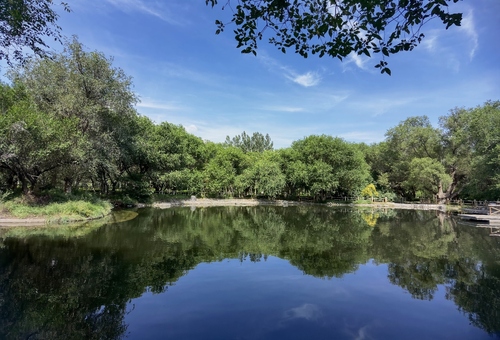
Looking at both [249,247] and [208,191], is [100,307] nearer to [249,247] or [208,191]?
[249,247]

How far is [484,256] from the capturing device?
1280 centimetres

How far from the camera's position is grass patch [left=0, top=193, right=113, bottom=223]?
19392 millimetres

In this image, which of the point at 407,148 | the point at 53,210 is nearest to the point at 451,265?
the point at 53,210

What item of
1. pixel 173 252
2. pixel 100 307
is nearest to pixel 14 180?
pixel 173 252

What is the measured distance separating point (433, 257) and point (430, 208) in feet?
101

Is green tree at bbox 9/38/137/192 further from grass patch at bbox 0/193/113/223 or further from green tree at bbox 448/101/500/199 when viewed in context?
green tree at bbox 448/101/500/199

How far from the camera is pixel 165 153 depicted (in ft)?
135

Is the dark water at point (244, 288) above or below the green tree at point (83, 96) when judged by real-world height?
below

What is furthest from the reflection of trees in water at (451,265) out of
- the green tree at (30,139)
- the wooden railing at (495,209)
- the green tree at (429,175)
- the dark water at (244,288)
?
the green tree at (429,175)

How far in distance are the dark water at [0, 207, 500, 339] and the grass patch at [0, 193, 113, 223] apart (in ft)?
16.3

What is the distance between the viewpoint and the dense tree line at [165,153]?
69.8 feet

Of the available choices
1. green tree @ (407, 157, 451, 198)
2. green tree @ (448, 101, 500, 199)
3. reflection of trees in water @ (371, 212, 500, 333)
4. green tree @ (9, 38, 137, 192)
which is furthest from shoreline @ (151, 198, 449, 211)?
reflection of trees in water @ (371, 212, 500, 333)

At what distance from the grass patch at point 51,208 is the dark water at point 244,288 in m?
4.96

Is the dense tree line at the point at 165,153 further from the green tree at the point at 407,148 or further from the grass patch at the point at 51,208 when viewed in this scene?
the grass patch at the point at 51,208
